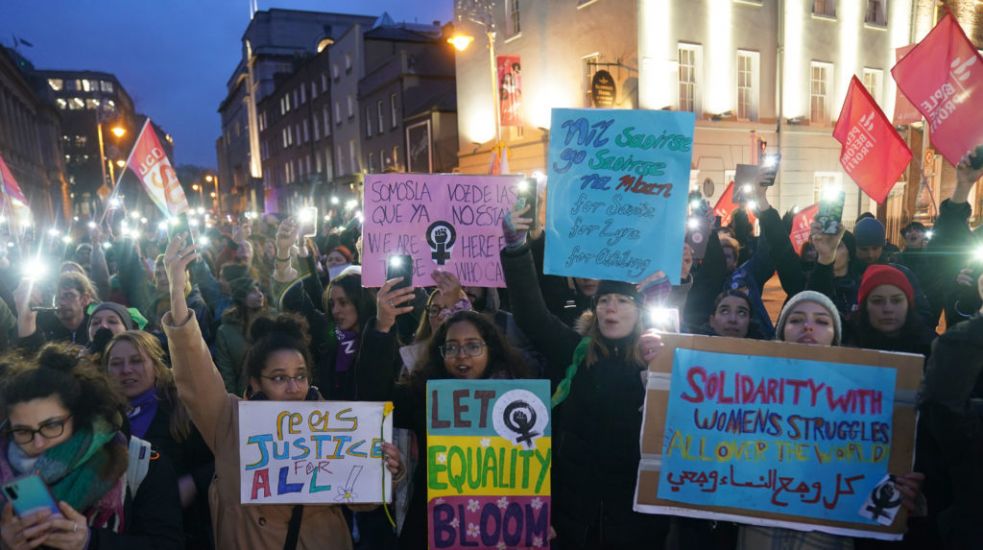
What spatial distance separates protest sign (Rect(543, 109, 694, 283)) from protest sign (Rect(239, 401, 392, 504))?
1.32 m

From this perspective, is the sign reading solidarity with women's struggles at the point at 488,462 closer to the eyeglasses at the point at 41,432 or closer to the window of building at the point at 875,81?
the eyeglasses at the point at 41,432

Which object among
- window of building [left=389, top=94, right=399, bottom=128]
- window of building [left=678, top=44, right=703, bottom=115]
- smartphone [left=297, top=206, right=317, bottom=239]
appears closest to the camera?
smartphone [left=297, top=206, right=317, bottom=239]

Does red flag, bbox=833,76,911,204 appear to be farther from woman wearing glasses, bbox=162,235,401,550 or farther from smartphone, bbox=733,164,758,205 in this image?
woman wearing glasses, bbox=162,235,401,550

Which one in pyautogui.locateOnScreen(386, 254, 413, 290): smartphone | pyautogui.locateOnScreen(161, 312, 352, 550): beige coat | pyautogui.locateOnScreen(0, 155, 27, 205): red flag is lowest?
pyautogui.locateOnScreen(161, 312, 352, 550): beige coat

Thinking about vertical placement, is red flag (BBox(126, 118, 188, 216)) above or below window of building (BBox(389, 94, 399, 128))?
below

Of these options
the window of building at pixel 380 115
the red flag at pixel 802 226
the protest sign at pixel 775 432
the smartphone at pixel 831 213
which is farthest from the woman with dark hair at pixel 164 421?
the window of building at pixel 380 115

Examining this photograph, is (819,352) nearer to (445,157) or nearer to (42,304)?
(42,304)

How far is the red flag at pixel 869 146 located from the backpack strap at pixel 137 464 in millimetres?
7320

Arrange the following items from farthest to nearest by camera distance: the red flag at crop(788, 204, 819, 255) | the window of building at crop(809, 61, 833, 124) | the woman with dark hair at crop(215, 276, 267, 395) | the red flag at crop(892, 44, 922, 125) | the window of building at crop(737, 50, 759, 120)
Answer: the window of building at crop(809, 61, 833, 124)
the window of building at crop(737, 50, 759, 120)
the red flag at crop(892, 44, 922, 125)
the red flag at crop(788, 204, 819, 255)
the woman with dark hair at crop(215, 276, 267, 395)

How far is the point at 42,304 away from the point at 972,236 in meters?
7.29

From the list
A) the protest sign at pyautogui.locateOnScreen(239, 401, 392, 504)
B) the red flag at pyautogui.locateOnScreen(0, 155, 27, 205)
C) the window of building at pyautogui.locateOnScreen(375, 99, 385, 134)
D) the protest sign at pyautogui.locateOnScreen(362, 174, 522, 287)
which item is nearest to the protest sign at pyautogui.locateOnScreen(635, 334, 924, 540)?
the protest sign at pyautogui.locateOnScreen(239, 401, 392, 504)

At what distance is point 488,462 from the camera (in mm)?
2730

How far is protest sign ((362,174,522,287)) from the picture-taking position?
4082mm

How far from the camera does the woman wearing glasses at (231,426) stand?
8.68ft
